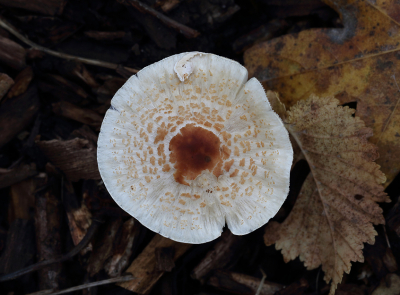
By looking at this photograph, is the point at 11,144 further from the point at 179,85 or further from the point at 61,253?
the point at 179,85

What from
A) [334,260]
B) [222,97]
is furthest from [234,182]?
[334,260]

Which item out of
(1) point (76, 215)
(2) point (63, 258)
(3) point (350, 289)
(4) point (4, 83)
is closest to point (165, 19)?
(4) point (4, 83)

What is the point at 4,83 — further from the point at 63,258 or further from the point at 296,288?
the point at 296,288

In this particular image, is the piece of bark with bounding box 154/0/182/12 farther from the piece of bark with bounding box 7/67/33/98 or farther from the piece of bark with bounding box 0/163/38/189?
the piece of bark with bounding box 0/163/38/189

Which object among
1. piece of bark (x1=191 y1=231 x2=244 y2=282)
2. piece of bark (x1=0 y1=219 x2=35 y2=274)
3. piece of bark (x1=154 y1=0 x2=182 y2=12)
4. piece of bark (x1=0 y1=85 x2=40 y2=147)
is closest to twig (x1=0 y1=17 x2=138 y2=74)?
piece of bark (x1=0 y1=85 x2=40 y2=147)

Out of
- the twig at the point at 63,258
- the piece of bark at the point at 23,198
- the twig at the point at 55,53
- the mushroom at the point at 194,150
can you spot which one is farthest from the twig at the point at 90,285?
the twig at the point at 55,53
